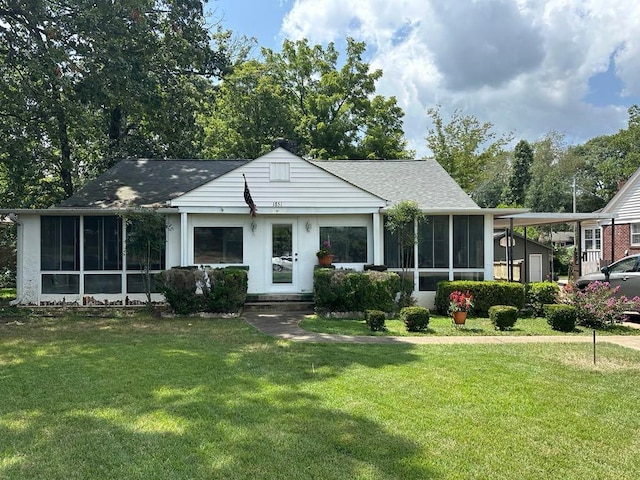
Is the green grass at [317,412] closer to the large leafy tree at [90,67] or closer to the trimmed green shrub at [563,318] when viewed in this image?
the trimmed green shrub at [563,318]

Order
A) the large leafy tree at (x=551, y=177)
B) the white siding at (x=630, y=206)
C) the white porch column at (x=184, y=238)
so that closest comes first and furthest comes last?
1. the white porch column at (x=184, y=238)
2. the white siding at (x=630, y=206)
3. the large leafy tree at (x=551, y=177)

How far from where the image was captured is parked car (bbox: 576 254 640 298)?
36.4 ft

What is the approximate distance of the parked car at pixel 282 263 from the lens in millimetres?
12781

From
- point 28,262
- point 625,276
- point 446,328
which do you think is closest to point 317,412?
→ point 446,328

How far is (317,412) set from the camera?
4523mm

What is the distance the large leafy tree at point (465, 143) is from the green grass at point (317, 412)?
86.9 ft

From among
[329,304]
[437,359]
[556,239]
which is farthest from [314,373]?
[556,239]

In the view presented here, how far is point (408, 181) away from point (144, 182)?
329 inches

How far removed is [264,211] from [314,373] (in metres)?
7.03

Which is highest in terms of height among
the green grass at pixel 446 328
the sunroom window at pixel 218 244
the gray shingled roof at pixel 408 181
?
the gray shingled roof at pixel 408 181

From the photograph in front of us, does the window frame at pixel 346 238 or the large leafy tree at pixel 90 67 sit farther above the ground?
the large leafy tree at pixel 90 67

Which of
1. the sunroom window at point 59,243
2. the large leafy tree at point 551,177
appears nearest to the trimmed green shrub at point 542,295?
the sunroom window at point 59,243

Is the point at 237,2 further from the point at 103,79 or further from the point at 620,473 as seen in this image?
the point at 620,473

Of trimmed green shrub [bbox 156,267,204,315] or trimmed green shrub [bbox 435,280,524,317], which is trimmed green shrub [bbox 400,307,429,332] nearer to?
trimmed green shrub [bbox 435,280,524,317]
